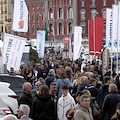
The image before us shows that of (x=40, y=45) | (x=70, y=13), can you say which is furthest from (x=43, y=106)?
(x=70, y=13)

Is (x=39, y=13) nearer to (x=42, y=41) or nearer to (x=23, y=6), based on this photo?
(x=42, y=41)

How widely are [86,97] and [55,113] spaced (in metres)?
1.68

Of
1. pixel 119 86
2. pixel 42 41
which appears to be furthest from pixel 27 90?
pixel 42 41

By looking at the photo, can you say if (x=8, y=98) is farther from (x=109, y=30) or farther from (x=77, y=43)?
(x=77, y=43)

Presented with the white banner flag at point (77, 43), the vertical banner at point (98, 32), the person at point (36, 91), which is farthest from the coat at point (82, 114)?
the white banner flag at point (77, 43)

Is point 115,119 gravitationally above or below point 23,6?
below

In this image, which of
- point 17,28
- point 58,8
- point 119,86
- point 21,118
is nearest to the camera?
point 21,118

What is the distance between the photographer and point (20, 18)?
21.1 m

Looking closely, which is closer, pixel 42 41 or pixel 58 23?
pixel 42 41

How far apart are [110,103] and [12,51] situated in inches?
305

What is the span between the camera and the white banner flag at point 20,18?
20906 millimetres

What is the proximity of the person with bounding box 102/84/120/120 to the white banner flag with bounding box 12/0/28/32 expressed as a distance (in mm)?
10670

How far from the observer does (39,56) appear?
34.5 metres

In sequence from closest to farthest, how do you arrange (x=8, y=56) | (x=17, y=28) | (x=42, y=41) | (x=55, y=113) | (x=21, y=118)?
(x=21, y=118)
(x=55, y=113)
(x=8, y=56)
(x=17, y=28)
(x=42, y=41)
